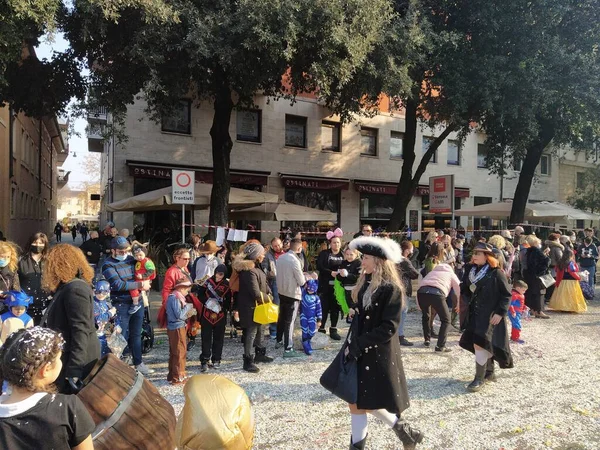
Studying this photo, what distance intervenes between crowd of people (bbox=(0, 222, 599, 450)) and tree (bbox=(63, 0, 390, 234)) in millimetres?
3868

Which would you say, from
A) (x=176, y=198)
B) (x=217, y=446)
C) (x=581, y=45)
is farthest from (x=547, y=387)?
(x=581, y=45)

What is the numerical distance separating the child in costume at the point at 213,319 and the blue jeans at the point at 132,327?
0.80m

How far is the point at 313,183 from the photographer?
20.3 metres

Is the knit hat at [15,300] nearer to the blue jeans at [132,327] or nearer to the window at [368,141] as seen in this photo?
the blue jeans at [132,327]

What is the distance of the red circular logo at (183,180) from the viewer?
9.20 metres

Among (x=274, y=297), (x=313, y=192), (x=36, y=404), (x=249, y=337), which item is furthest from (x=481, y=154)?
(x=36, y=404)

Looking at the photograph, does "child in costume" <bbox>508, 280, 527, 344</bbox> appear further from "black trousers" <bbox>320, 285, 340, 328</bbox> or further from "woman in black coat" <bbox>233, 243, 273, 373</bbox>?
"woman in black coat" <bbox>233, 243, 273, 373</bbox>

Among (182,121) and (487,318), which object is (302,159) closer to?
(182,121)

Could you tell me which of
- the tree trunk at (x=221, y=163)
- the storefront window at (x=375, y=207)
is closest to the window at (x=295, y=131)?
the storefront window at (x=375, y=207)

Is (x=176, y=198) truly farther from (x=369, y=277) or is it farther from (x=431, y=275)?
(x=369, y=277)

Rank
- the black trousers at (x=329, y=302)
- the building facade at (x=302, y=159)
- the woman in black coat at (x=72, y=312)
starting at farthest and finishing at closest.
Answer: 1. the building facade at (x=302, y=159)
2. the black trousers at (x=329, y=302)
3. the woman in black coat at (x=72, y=312)

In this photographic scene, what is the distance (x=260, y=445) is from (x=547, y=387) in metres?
3.57

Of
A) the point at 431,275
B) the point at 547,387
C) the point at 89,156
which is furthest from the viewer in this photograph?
the point at 89,156

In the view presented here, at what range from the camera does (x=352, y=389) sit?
134 inches
